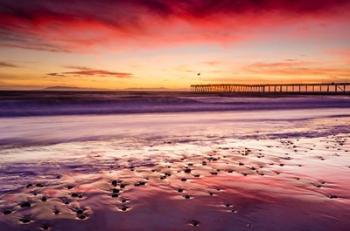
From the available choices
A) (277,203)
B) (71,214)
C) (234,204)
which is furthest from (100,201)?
(277,203)

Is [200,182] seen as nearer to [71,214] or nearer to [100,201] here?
[100,201]

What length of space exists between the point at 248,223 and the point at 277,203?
1.22 meters

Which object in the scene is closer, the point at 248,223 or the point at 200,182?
the point at 248,223

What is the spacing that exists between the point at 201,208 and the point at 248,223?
0.96 metres

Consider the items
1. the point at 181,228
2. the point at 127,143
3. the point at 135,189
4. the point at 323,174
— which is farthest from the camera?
the point at 127,143

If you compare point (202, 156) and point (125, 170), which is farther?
point (202, 156)

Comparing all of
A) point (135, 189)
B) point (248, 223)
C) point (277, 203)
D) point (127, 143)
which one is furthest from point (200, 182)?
point (127, 143)

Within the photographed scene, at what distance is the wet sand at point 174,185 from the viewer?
548 centimetres

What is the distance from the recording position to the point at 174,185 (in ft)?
24.8

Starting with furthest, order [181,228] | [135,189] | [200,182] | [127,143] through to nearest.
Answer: [127,143]
[200,182]
[135,189]
[181,228]

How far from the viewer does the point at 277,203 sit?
20.8 ft

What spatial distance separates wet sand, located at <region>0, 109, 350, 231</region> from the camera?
5484 mm

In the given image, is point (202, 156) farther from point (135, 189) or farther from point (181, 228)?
point (181, 228)

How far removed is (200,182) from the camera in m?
7.82
